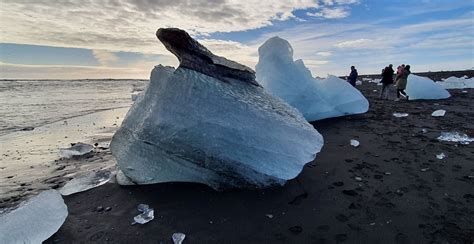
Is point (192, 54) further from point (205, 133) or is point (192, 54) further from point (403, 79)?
point (403, 79)

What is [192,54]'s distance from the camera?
4.04m

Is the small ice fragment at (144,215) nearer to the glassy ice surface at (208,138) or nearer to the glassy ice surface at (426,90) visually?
the glassy ice surface at (208,138)

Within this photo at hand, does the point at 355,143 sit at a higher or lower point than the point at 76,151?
higher

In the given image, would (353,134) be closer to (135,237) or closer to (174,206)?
(174,206)

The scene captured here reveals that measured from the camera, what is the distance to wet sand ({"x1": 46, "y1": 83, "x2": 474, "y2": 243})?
9.25ft

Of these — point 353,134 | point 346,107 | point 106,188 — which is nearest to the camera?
point 106,188

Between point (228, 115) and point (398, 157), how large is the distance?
2830 mm

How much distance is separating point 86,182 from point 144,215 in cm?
148

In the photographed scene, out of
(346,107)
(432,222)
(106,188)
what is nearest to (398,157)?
(432,222)

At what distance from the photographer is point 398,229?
282cm

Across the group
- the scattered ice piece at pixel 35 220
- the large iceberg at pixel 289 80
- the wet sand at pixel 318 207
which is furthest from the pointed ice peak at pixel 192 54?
the large iceberg at pixel 289 80

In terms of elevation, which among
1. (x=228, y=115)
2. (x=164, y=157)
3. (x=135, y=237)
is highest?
(x=228, y=115)

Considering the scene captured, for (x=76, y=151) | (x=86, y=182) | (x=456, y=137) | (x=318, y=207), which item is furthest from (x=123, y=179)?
(x=456, y=137)

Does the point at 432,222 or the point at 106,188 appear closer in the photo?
the point at 432,222
